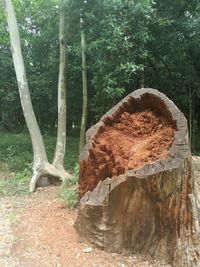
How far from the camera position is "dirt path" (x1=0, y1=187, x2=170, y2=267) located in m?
3.94

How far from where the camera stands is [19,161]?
424 inches

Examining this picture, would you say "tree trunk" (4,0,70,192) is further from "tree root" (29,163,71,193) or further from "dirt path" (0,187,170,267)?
"dirt path" (0,187,170,267)

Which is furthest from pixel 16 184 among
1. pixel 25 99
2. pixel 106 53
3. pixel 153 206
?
pixel 153 206

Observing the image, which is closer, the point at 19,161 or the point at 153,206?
the point at 153,206

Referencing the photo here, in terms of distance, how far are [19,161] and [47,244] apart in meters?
6.66

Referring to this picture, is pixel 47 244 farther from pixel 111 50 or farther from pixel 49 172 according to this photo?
pixel 111 50

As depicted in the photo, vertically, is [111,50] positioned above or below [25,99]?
above

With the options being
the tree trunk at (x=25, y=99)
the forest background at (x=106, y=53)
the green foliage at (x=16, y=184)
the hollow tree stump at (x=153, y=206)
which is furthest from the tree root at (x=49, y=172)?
the hollow tree stump at (x=153, y=206)

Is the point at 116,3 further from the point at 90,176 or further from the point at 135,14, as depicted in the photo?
the point at 90,176

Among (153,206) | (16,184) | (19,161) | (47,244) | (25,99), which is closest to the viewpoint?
(153,206)

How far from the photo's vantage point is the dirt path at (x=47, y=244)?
394 cm

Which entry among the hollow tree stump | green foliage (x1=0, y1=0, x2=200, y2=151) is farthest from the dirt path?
green foliage (x1=0, y1=0, x2=200, y2=151)

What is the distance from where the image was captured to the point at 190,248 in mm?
3920

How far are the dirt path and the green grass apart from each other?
2.11m
